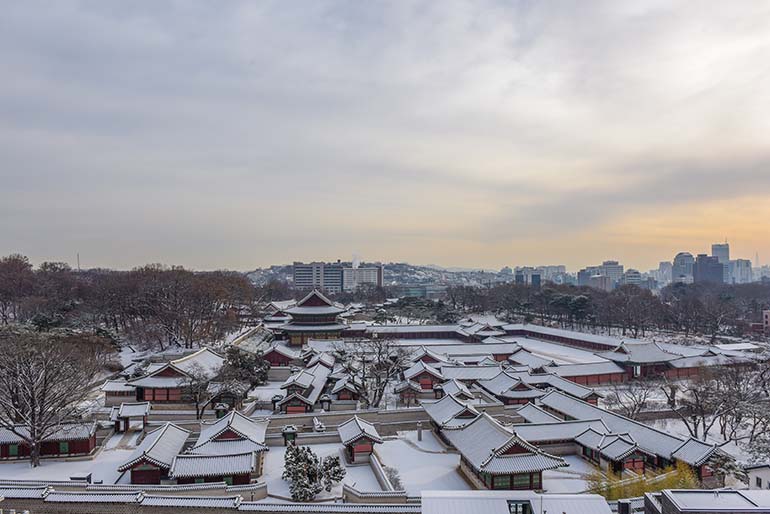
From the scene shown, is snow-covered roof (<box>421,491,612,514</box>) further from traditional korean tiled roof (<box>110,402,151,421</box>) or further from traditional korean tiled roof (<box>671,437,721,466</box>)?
traditional korean tiled roof (<box>110,402,151,421</box>)

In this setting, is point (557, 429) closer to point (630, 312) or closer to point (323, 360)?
point (323, 360)

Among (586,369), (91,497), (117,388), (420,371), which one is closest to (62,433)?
(91,497)

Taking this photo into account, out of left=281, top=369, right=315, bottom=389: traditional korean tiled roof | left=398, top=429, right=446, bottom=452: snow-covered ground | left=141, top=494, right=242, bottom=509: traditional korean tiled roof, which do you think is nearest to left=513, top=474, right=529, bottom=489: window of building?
left=398, top=429, right=446, bottom=452: snow-covered ground

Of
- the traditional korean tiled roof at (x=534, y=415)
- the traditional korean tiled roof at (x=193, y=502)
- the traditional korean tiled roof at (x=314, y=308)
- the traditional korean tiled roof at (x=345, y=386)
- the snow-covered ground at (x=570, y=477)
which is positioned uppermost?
the traditional korean tiled roof at (x=314, y=308)

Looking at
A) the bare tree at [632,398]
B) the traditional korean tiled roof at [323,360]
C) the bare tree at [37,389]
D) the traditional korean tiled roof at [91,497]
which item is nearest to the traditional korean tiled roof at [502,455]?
the traditional korean tiled roof at [91,497]

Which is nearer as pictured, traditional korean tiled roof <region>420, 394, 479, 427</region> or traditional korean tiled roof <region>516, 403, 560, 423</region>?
traditional korean tiled roof <region>420, 394, 479, 427</region>

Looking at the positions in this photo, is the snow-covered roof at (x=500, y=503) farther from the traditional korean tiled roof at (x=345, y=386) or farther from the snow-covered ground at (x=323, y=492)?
the traditional korean tiled roof at (x=345, y=386)
